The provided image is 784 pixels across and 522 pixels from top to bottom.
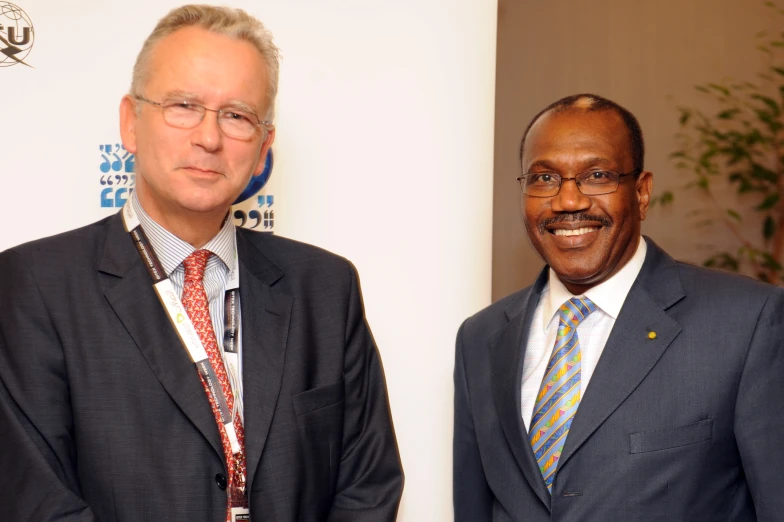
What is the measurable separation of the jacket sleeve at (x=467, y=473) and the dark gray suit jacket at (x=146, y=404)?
0.90ft

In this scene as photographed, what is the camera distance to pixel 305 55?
258 cm

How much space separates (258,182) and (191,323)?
28.3 inches

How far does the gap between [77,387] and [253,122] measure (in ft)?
2.47

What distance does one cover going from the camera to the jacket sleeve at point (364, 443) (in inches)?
84.7

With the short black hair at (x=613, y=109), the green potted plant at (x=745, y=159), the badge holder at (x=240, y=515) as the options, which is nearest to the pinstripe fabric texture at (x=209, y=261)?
the badge holder at (x=240, y=515)

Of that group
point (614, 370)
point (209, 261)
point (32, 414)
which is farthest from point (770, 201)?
point (32, 414)

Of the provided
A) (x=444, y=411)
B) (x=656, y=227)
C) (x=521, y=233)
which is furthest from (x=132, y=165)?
(x=656, y=227)

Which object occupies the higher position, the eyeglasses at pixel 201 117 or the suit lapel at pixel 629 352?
the eyeglasses at pixel 201 117

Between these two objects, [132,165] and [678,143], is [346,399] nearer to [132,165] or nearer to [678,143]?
[132,165]

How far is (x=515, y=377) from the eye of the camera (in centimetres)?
219

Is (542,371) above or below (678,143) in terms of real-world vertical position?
below

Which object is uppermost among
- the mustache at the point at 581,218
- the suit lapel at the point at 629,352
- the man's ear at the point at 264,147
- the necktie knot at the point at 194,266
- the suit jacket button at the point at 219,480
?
the man's ear at the point at 264,147

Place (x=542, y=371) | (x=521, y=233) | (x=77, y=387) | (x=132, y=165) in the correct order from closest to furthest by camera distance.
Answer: (x=77, y=387) → (x=542, y=371) → (x=132, y=165) → (x=521, y=233)

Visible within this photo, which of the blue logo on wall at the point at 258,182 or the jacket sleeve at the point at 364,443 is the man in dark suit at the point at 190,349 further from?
the blue logo on wall at the point at 258,182
